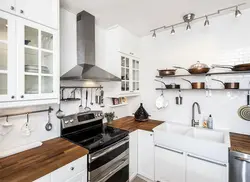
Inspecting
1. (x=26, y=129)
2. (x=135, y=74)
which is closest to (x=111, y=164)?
(x=26, y=129)

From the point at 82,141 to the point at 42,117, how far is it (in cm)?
55

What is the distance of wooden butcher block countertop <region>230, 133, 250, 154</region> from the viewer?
1403mm

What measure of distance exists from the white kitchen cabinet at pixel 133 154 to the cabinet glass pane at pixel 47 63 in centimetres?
135

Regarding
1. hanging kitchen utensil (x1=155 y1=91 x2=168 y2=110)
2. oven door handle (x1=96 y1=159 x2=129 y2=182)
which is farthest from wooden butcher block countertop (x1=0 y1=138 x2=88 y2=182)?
hanging kitchen utensil (x1=155 y1=91 x2=168 y2=110)

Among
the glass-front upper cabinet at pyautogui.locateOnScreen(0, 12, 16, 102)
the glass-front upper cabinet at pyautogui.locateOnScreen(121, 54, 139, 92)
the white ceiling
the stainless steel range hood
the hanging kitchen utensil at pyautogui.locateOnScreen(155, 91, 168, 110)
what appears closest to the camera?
the glass-front upper cabinet at pyautogui.locateOnScreen(0, 12, 16, 102)

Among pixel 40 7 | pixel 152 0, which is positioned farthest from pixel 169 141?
pixel 40 7

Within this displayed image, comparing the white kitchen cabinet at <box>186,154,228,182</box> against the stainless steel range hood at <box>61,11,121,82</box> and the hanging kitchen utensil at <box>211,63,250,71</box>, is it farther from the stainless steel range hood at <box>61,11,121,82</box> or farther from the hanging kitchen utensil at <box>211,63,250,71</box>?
the stainless steel range hood at <box>61,11,121,82</box>

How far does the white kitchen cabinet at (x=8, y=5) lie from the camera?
1.04 metres

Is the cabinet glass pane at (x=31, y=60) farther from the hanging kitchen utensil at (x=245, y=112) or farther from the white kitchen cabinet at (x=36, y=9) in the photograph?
the hanging kitchen utensil at (x=245, y=112)

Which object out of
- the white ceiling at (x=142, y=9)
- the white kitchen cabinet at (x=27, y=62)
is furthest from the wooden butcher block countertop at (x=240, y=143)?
the white kitchen cabinet at (x=27, y=62)

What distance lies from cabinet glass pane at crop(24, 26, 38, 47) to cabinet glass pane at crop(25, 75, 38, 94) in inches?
11.9

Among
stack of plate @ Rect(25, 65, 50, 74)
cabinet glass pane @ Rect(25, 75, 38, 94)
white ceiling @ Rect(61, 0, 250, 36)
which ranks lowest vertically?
cabinet glass pane @ Rect(25, 75, 38, 94)

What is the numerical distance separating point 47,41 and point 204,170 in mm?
2270

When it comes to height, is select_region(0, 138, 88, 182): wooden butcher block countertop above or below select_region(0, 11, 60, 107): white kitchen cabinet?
below
